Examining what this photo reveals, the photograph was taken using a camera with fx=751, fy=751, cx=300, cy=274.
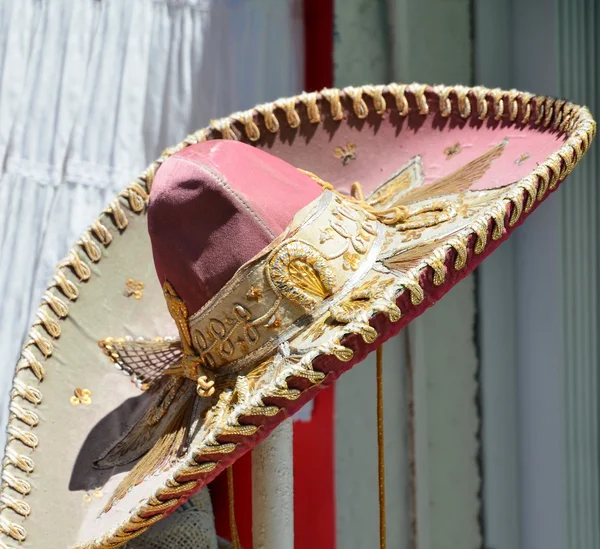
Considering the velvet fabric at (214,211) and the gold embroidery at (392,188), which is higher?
the gold embroidery at (392,188)

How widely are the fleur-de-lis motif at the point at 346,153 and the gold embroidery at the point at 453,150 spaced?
0.55ft

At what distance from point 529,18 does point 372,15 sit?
36 centimetres

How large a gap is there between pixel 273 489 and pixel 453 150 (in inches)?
23.8

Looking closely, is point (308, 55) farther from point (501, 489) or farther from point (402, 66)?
point (501, 489)

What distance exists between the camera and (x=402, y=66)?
1.79 m

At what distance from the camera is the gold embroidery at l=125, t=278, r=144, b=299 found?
1314mm

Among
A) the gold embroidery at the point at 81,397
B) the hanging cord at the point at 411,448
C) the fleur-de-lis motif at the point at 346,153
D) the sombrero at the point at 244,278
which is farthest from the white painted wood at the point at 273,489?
the hanging cord at the point at 411,448

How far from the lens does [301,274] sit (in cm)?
93

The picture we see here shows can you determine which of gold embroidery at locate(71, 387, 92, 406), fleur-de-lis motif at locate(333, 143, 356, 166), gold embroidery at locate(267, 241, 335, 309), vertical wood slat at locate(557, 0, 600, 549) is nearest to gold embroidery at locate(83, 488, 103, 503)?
gold embroidery at locate(71, 387, 92, 406)

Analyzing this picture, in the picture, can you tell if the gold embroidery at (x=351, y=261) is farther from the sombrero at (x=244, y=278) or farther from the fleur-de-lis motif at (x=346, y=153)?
the fleur-de-lis motif at (x=346, y=153)

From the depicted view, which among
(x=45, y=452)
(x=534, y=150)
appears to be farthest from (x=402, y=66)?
(x=45, y=452)

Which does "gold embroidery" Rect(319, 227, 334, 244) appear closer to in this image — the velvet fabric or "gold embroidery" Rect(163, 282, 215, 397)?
the velvet fabric

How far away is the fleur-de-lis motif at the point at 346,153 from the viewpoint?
1.31 metres

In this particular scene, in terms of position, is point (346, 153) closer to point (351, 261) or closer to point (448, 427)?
point (351, 261)
